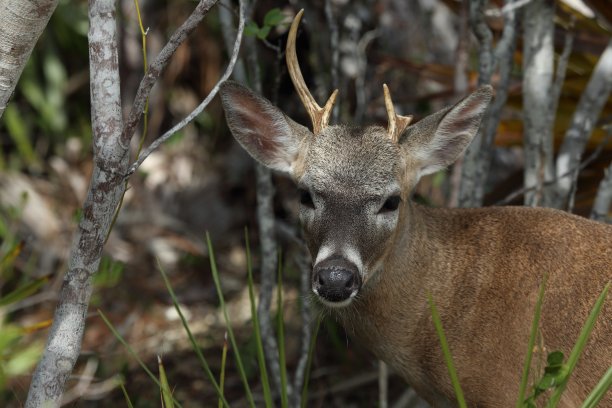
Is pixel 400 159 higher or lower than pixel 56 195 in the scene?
higher

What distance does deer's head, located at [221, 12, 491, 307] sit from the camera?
4.23m

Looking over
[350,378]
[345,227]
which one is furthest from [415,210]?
[350,378]

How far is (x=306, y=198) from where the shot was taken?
4633 millimetres

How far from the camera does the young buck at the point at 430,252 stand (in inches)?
173

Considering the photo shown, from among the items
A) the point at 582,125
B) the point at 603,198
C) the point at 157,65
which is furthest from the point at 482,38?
the point at 157,65

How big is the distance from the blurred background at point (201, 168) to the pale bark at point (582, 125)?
0.42 metres

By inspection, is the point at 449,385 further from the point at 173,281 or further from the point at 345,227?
the point at 173,281

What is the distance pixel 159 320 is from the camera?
8148 mm

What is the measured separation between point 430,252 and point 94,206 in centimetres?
190

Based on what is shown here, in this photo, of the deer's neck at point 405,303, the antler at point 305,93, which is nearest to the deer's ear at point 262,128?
the antler at point 305,93

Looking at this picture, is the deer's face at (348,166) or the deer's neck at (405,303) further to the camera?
the deer's neck at (405,303)

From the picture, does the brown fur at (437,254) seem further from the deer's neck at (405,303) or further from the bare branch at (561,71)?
the bare branch at (561,71)

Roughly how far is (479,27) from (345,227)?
5.84 feet

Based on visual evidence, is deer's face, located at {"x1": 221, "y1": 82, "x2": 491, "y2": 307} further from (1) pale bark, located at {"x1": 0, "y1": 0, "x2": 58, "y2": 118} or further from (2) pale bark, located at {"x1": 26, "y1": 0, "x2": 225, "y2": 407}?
(1) pale bark, located at {"x1": 0, "y1": 0, "x2": 58, "y2": 118}
